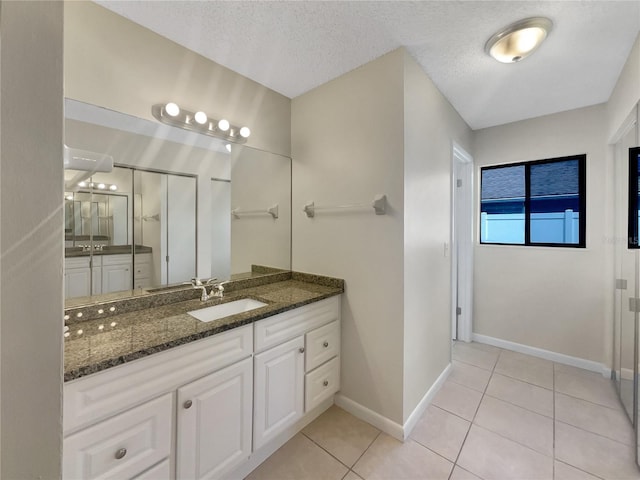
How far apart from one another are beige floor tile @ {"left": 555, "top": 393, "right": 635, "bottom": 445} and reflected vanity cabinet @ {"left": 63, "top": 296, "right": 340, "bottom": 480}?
1712 millimetres

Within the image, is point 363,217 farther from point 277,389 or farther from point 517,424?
point 517,424

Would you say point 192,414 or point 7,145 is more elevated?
point 7,145

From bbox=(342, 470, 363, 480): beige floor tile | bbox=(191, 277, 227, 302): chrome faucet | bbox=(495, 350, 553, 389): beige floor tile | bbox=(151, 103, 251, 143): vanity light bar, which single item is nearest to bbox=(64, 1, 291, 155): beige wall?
bbox=(151, 103, 251, 143): vanity light bar

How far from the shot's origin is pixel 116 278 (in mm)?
1471

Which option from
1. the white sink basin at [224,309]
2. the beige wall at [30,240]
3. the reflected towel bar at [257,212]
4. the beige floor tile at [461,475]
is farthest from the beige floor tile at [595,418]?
the beige wall at [30,240]

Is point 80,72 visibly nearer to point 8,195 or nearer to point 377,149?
point 8,195

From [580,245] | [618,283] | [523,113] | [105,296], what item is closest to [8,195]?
[105,296]

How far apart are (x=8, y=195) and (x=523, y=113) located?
11.1 ft

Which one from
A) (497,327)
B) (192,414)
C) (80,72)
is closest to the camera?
(192,414)

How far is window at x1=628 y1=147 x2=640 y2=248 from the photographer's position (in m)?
1.72

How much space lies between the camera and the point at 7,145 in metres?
0.42

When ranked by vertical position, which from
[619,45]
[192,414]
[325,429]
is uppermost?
[619,45]

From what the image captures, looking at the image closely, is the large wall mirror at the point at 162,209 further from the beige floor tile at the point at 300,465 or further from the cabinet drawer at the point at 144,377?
the beige floor tile at the point at 300,465

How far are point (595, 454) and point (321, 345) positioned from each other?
5.51 feet
